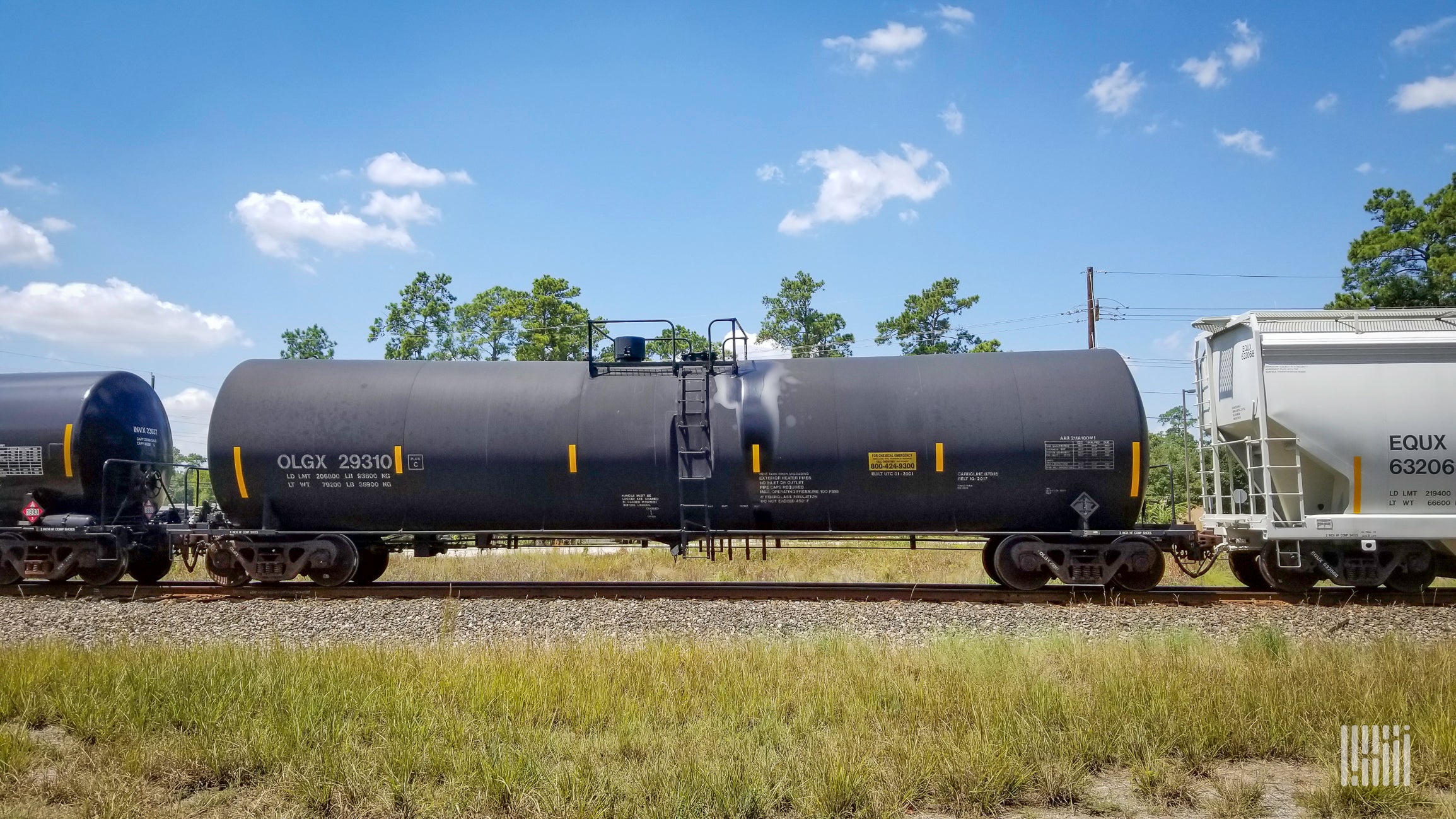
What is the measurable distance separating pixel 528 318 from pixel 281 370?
29.5 metres

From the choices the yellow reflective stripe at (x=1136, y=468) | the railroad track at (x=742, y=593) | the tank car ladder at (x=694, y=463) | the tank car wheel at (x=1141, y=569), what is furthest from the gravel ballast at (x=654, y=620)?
the yellow reflective stripe at (x=1136, y=468)

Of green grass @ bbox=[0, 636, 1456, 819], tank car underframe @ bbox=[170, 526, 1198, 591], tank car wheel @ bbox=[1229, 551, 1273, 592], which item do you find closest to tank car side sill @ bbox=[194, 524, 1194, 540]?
tank car underframe @ bbox=[170, 526, 1198, 591]

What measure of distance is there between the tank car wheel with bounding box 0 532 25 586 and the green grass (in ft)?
22.5

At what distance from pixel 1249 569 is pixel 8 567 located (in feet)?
64.1

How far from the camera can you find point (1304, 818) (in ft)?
14.3

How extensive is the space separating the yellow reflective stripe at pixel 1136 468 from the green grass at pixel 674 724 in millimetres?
3815

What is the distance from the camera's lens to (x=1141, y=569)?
36.7ft

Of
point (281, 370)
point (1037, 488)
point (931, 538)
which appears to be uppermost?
point (281, 370)

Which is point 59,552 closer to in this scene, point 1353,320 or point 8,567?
point 8,567

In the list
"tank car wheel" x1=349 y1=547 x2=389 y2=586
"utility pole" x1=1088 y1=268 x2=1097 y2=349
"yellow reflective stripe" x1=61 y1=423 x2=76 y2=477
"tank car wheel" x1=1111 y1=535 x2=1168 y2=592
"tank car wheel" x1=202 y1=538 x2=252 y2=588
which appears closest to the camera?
"tank car wheel" x1=1111 y1=535 x2=1168 y2=592

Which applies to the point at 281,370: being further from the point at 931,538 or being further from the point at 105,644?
the point at 931,538

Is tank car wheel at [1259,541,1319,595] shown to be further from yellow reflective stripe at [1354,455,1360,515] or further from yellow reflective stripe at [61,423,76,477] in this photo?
yellow reflective stripe at [61,423,76,477]

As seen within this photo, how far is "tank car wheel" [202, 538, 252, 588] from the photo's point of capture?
1221 cm

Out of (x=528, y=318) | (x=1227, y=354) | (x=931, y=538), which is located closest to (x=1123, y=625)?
(x=931, y=538)
